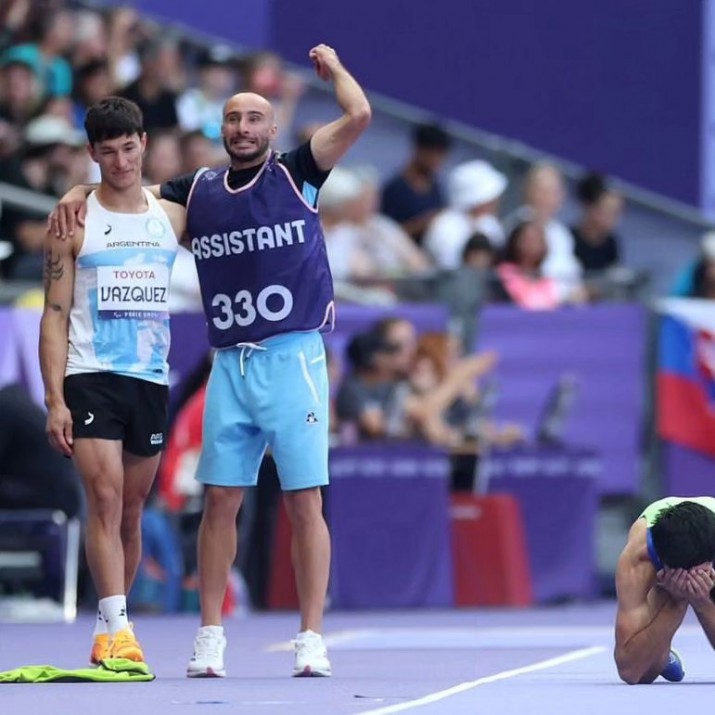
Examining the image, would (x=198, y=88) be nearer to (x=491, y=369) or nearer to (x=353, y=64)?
(x=353, y=64)

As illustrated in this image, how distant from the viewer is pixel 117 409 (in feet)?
33.0

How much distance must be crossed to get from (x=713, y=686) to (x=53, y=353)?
277cm

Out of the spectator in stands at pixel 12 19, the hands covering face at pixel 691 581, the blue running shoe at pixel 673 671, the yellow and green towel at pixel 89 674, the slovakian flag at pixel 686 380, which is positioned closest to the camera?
the hands covering face at pixel 691 581

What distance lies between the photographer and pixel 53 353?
1000 cm

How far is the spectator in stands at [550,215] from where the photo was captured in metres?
19.6

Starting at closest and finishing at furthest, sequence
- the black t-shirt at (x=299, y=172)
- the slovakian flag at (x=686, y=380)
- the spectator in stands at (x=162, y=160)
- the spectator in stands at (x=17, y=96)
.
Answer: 1. the black t-shirt at (x=299, y=172)
2. the slovakian flag at (x=686, y=380)
3. the spectator in stands at (x=162, y=160)
4. the spectator in stands at (x=17, y=96)

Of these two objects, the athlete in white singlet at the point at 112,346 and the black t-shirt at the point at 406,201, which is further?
the black t-shirt at the point at 406,201

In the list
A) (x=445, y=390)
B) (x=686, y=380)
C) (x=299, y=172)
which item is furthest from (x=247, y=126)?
(x=686, y=380)

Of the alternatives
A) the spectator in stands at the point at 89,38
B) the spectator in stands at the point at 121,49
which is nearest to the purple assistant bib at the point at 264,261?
the spectator in stands at the point at 89,38

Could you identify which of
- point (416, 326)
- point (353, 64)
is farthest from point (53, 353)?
point (353, 64)

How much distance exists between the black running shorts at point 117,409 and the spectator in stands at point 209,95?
10.3 metres

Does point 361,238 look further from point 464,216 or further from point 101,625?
point 101,625

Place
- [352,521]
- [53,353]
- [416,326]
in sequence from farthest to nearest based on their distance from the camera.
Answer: [416,326]
[352,521]
[53,353]

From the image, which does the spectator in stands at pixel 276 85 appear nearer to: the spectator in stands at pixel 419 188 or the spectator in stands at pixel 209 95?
the spectator in stands at pixel 209 95
